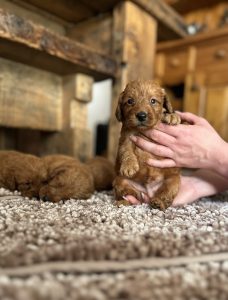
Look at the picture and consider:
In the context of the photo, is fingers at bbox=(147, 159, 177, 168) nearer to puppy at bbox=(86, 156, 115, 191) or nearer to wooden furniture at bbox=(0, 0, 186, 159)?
puppy at bbox=(86, 156, 115, 191)

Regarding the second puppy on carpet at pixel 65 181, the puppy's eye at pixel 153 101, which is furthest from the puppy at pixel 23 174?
the puppy's eye at pixel 153 101

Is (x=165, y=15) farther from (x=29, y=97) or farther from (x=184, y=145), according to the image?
(x=184, y=145)

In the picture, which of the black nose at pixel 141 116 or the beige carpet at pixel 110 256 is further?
the black nose at pixel 141 116

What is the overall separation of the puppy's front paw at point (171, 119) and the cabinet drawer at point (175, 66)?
1.88 meters

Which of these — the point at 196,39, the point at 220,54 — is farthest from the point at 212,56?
the point at 196,39

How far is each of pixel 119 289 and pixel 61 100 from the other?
4.96 ft

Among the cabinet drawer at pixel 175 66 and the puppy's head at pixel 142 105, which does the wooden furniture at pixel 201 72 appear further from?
the puppy's head at pixel 142 105

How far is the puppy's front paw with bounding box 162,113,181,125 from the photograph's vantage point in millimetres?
1224

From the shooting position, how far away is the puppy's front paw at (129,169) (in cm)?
115

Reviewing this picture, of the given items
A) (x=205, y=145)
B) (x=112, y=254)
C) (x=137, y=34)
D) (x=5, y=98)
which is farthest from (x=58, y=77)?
(x=112, y=254)

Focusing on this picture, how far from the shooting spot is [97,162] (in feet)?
5.22

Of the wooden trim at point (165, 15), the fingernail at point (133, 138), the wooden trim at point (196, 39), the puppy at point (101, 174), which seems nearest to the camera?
the fingernail at point (133, 138)

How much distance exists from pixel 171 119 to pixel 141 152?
17cm

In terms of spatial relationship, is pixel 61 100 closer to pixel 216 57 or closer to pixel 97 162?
pixel 97 162
